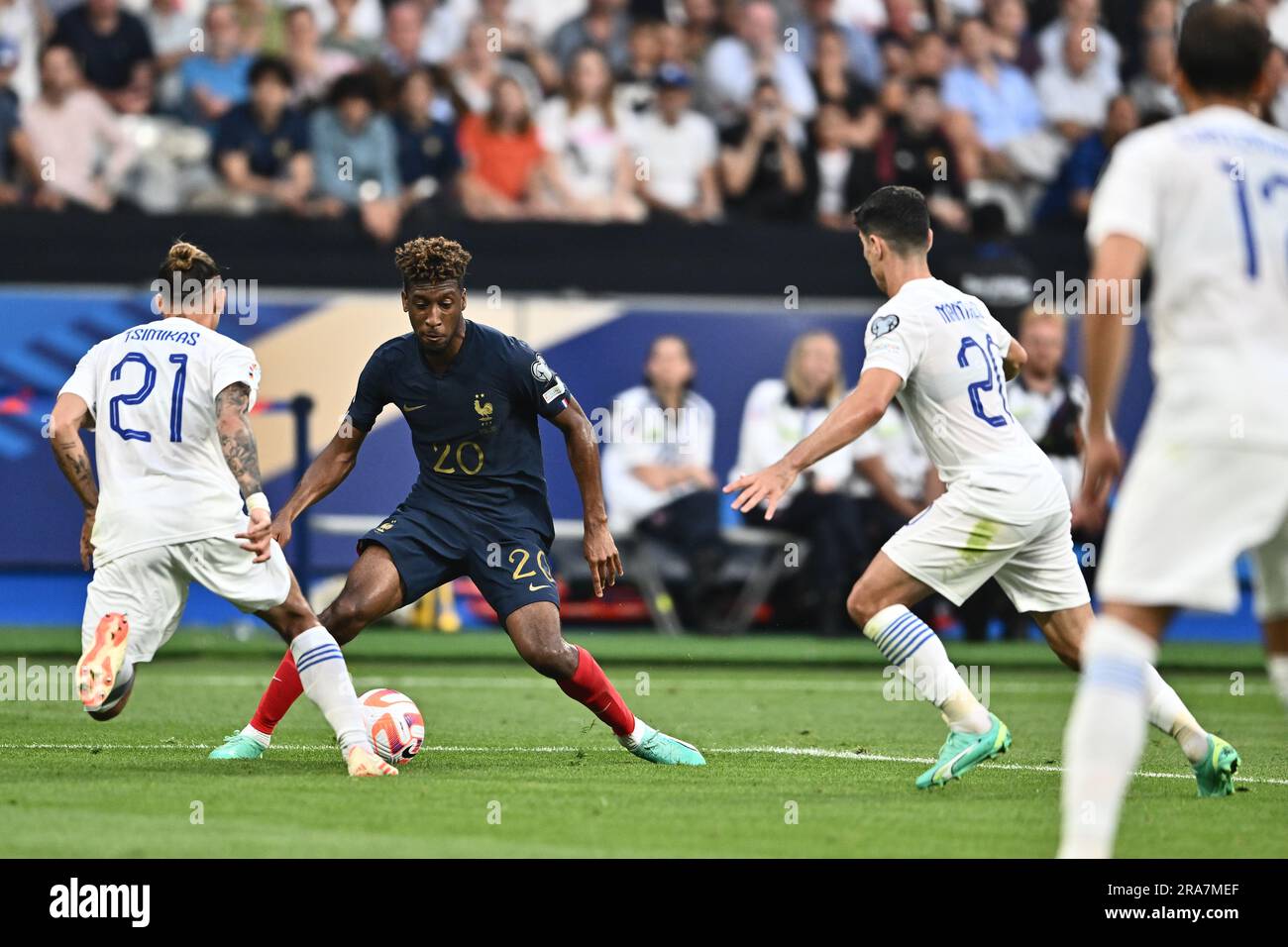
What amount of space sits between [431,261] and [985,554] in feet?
7.69

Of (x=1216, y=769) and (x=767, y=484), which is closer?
(x=767, y=484)

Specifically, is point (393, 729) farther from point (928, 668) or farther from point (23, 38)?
point (23, 38)

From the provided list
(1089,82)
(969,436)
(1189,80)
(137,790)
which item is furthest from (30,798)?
(1089,82)

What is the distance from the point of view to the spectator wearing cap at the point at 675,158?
660 inches

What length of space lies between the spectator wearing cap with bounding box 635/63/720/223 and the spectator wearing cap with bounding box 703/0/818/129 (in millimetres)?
736

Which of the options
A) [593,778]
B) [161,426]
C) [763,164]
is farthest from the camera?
[763,164]

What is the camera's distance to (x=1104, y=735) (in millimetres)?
4898

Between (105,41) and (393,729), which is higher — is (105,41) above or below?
above

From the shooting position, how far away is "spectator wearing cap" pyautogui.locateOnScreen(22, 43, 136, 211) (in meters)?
15.7

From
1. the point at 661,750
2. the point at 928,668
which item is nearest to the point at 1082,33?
the point at 661,750

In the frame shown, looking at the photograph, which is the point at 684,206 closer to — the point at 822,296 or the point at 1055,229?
the point at 822,296

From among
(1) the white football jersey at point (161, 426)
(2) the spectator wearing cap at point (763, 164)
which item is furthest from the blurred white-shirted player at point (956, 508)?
(2) the spectator wearing cap at point (763, 164)

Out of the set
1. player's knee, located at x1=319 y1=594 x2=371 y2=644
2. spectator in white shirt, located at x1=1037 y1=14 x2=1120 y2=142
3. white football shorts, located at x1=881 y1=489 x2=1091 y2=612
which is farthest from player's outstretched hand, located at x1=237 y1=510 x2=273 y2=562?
spectator in white shirt, located at x1=1037 y1=14 x2=1120 y2=142

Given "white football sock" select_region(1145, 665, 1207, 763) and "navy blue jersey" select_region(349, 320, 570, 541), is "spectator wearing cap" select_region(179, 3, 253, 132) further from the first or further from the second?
"white football sock" select_region(1145, 665, 1207, 763)
